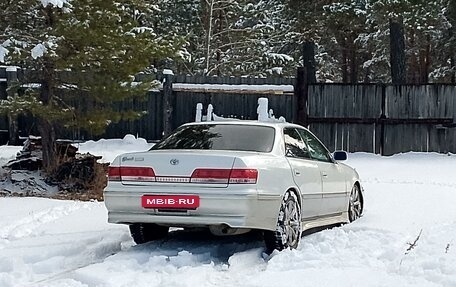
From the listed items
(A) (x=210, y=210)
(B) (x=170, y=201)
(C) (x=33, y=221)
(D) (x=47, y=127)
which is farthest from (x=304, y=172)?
(D) (x=47, y=127)

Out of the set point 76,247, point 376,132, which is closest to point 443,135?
point 376,132

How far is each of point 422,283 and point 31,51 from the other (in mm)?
7093

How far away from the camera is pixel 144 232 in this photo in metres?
7.63

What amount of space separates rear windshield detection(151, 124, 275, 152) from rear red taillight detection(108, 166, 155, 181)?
809 mm

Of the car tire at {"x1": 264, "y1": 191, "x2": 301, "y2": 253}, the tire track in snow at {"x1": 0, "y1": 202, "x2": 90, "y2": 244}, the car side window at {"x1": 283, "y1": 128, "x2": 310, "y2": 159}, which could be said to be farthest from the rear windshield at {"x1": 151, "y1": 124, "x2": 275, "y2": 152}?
the tire track in snow at {"x1": 0, "y1": 202, "x2": 90, "y2": 244}

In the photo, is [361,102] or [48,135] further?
[361,102]

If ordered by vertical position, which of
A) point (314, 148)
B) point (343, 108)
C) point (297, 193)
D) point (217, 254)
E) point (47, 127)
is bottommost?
point (217, 254)

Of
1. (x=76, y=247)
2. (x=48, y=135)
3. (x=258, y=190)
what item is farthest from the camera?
(x=48, y=135)

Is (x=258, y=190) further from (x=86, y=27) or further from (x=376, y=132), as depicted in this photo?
(x=376, y=132)

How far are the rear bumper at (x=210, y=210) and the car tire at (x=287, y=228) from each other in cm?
14

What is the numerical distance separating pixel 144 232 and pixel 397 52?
52.9ft

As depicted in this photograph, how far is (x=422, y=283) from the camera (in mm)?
5711

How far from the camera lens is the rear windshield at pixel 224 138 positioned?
24.4ft

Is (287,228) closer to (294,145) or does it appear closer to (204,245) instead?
(204,245)
